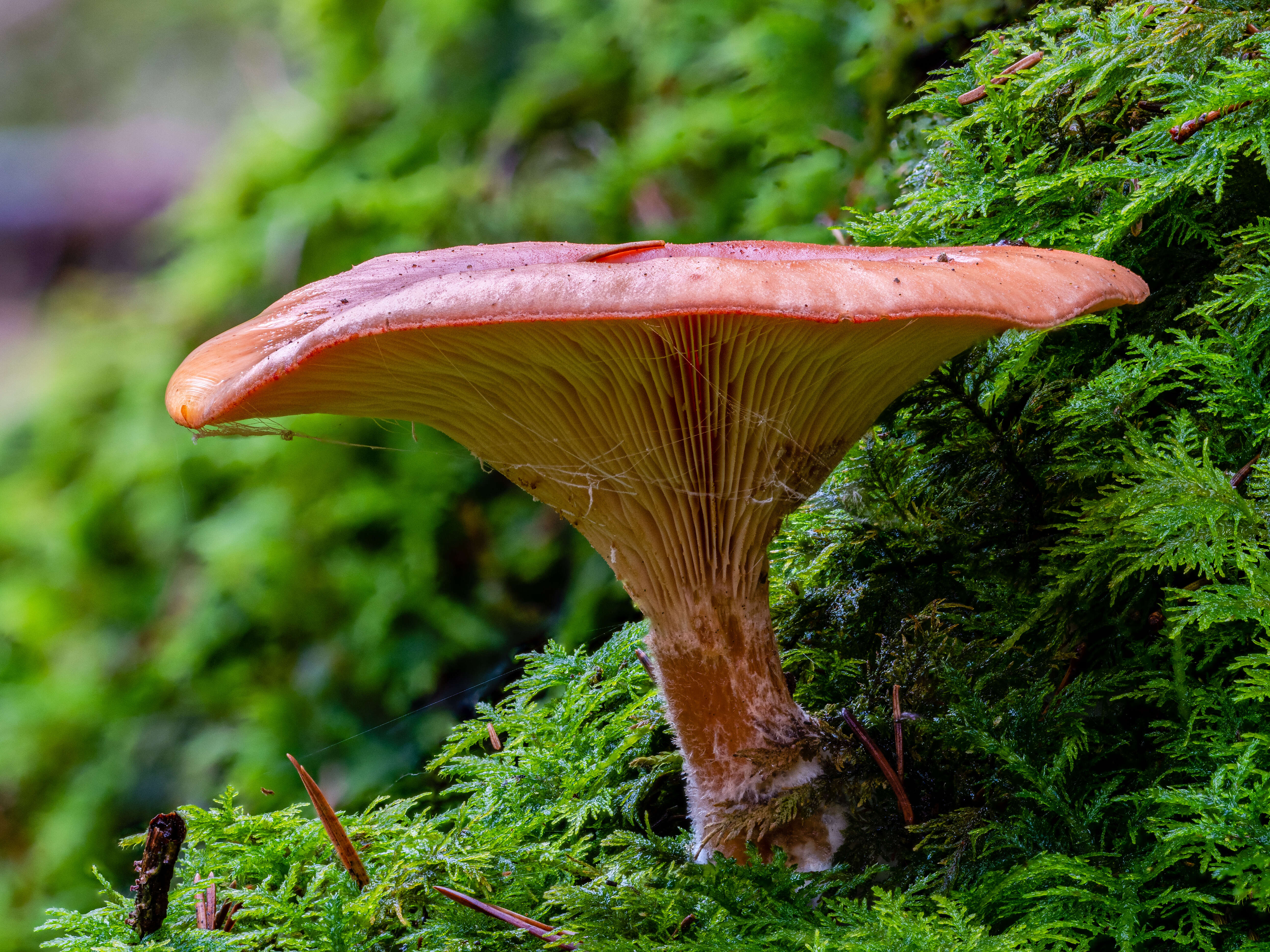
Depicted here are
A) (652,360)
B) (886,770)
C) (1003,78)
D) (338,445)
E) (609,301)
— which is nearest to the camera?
(609,301)

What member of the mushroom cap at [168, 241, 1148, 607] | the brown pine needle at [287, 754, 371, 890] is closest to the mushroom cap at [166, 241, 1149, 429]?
the mushroom cap at [168, 241, 1148, 607]

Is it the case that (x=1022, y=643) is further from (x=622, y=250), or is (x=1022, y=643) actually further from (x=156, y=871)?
(x=156, y=871)

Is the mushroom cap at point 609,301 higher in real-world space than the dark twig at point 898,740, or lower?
higher

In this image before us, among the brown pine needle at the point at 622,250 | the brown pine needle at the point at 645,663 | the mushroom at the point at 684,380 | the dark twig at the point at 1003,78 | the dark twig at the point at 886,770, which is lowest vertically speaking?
the dark twig at the point at 886,770

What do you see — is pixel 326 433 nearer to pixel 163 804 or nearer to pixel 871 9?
pixel 163 804

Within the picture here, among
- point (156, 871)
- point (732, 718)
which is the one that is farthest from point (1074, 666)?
point (156, 871)

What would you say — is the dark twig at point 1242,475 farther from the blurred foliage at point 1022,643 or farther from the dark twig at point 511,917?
the dark twig at point 511,917

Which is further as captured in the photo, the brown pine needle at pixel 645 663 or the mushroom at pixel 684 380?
the brown pine needle at pixel 645 663

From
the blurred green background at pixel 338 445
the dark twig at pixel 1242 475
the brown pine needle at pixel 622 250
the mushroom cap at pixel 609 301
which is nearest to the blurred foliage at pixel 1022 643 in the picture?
the dark twig at pixel 1242 475
